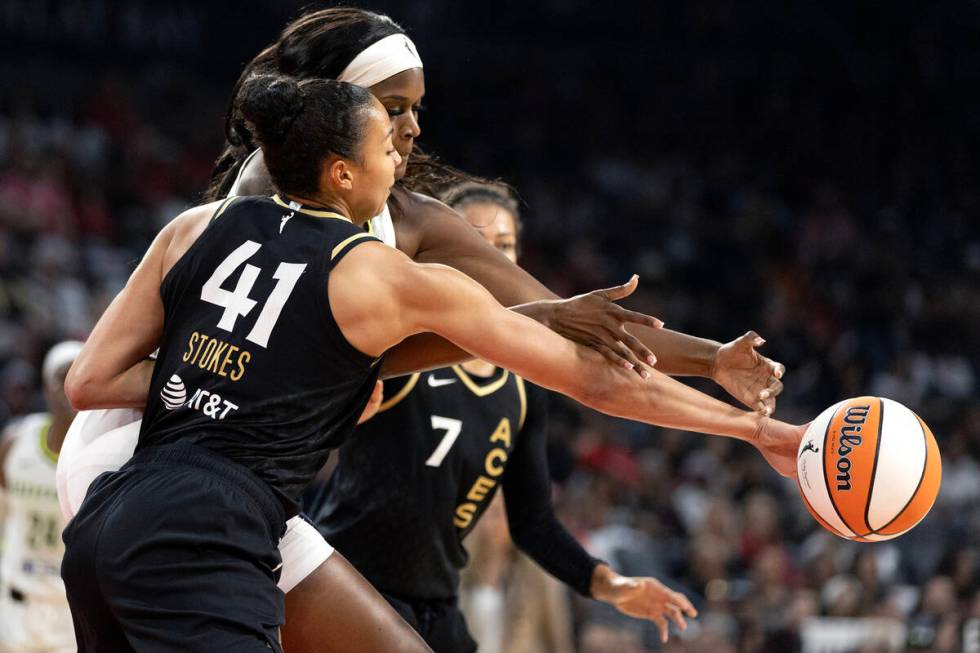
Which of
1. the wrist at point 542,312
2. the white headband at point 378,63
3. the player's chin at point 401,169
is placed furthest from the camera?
the player's chin at point 401,169

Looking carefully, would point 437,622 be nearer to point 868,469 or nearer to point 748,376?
A: point 748,376

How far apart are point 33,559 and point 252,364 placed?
3693 millimetres

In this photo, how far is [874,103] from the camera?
1788cm

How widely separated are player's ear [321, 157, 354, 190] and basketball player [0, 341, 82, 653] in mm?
3255

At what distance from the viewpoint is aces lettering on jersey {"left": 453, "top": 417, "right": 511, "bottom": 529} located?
4273 millimetres

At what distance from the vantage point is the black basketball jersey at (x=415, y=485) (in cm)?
413

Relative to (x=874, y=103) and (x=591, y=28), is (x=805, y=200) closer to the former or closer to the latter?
(x=874, y=103)

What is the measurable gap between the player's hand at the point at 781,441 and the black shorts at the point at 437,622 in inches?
55.3

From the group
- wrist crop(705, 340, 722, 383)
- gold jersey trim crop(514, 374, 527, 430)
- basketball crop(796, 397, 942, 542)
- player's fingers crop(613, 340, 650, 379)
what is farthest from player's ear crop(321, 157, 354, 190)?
gold jersey trim crop(514, 374, 527, 430)

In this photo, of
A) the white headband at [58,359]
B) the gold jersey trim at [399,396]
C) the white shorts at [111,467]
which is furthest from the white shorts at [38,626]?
the white shorts at [111,467]

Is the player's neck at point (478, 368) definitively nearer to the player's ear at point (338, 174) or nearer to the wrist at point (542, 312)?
the wrist at point (542, 312)

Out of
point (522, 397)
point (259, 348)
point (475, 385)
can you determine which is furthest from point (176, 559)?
point (522, 397)

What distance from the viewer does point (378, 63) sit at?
348 cm

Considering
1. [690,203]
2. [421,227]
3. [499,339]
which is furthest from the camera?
[690,203]
